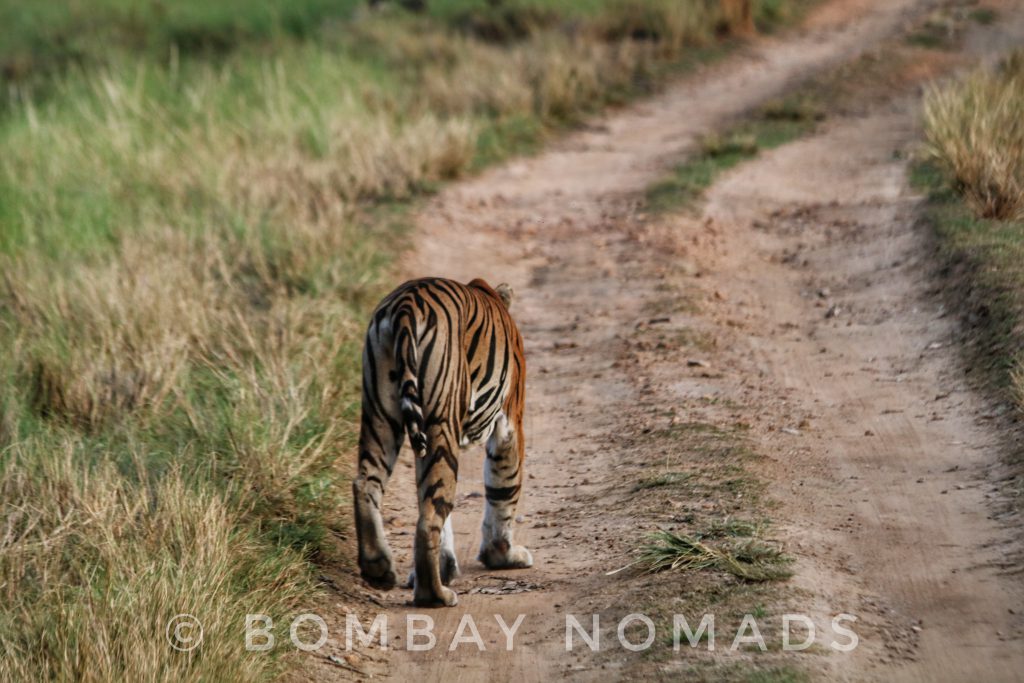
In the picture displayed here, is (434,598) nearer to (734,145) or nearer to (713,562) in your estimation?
(713,562)

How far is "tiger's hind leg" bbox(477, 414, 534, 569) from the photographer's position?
593cm

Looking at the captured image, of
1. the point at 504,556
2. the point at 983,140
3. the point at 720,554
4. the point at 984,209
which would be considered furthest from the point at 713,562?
the point at 983,140

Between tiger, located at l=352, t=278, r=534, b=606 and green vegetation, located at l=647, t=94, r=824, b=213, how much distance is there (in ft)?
21.6

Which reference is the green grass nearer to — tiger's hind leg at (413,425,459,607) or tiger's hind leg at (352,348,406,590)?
tiger's hind leg at (413,425,459,607)

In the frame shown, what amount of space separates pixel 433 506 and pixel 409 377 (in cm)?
53

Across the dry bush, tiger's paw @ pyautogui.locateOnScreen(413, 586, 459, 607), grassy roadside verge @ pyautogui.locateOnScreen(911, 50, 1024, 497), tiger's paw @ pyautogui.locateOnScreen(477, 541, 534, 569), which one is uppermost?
grassy roadside verge @ pyautogui.locateOnScreen(911, 50, 1024, 497)

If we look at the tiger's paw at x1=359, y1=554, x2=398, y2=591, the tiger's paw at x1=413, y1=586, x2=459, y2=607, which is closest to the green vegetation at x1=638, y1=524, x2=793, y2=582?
the tiger's paw at x1=413, y1=586, x2=459, y2=607

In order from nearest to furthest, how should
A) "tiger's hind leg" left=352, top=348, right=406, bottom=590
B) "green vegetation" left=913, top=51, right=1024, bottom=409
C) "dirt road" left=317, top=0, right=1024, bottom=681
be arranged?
"dirt road" left=317, top=0, right=1024, bottom=681
"tiger's hind leg" left=352, top=348, right=406, bottom=590
"green vegetation" left=913, top=51, right=1024, bottom=409

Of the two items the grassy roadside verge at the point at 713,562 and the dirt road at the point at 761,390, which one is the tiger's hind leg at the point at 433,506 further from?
the grassy roadside verge at the point at 713,562

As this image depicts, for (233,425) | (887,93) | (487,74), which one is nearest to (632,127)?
Result: (487,74)

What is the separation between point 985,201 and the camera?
1008cm

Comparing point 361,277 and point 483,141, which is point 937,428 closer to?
point 361,277

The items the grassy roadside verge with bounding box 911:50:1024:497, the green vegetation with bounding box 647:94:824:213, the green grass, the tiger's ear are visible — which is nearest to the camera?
the tiger's ear

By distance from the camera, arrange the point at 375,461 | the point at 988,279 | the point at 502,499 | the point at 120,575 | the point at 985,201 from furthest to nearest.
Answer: the point at 985,201
the point at 988,279
the point at 502,499
the point at 375,461
the point at 120,575
